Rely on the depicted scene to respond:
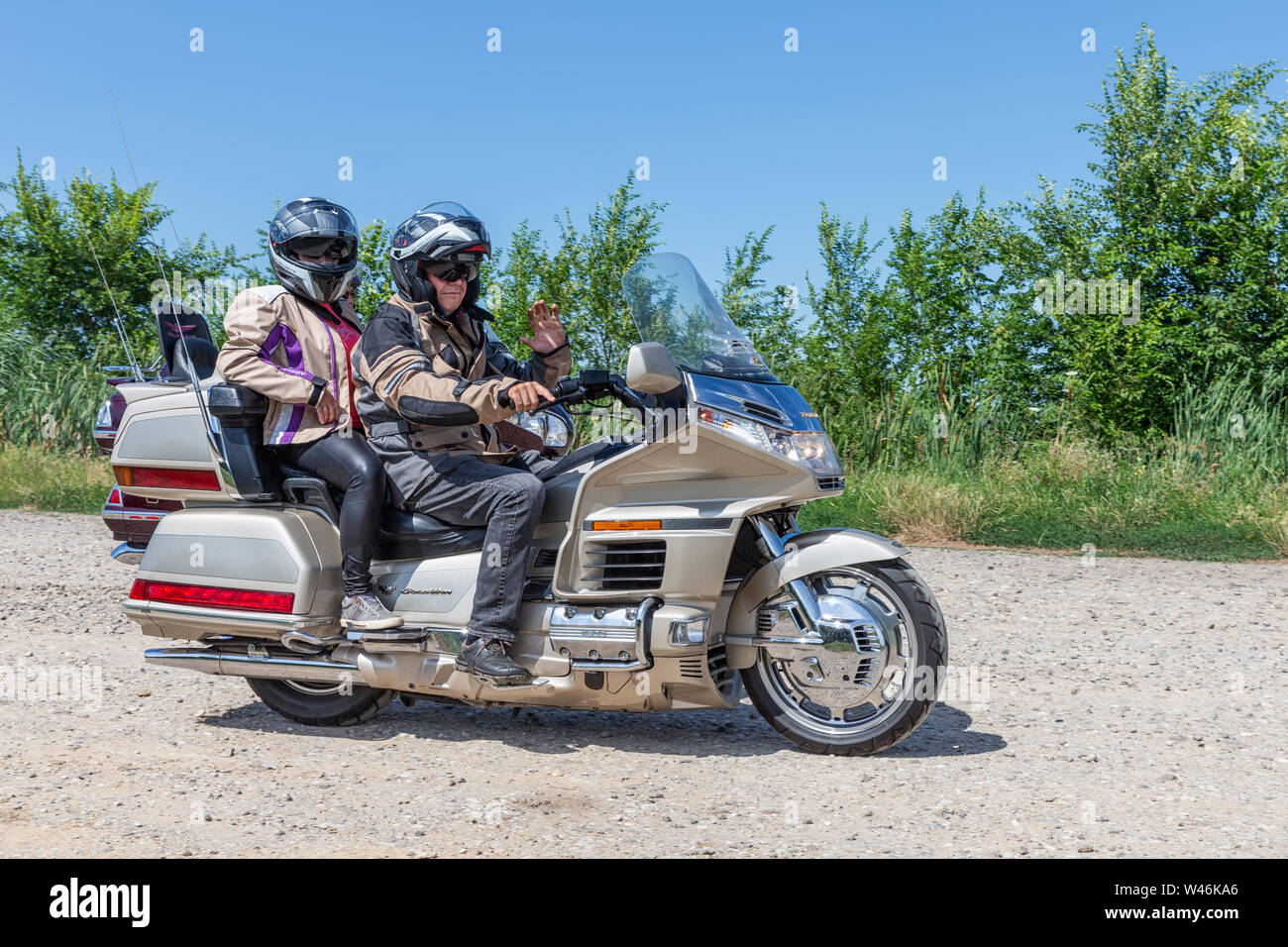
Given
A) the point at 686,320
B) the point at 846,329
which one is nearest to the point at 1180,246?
the point at 846,329

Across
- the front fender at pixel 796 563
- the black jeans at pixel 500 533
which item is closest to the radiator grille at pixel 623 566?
the black jeans at pixel 500 533

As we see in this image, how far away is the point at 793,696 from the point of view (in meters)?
5.29

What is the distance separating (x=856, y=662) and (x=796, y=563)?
18.7 inches

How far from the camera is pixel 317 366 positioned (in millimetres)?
5848

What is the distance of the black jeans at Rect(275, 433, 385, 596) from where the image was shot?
537 cm

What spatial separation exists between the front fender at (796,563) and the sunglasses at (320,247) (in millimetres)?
2504

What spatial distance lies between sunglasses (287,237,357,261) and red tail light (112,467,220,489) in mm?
1121

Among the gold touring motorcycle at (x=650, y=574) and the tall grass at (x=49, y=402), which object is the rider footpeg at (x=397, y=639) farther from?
the tall grass at (x=49, y=402)

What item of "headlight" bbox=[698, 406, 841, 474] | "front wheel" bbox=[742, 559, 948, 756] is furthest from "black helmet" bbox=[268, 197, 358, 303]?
"front wheel" bbox=[742, 559, 948, 756]

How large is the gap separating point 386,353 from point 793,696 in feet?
7.40

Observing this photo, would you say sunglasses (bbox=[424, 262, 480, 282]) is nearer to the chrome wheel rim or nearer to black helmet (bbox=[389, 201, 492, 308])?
black helmet (bbox=[389, 201, 492, 308])
